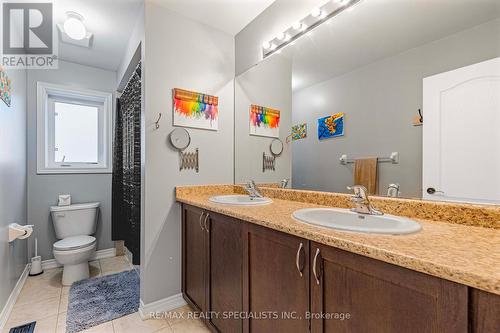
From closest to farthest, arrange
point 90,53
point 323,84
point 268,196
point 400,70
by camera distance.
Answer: point 400,70
point 323,84
point 268,196
point 90,53

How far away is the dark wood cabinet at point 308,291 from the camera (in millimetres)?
566

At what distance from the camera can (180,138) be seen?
73.8 inches

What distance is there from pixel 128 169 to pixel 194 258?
125cm

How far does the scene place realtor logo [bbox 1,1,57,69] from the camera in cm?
178

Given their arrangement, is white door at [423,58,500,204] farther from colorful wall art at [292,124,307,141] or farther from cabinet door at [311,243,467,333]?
colorful wall art at [292,124,307,141]

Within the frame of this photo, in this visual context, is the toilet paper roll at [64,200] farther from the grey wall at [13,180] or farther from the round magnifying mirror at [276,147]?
the round magnifying mirror at [276,147]

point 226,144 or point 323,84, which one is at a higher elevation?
point 323,84

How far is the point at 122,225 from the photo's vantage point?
264 centimetres

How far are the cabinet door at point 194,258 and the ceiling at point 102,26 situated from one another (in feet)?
5.36

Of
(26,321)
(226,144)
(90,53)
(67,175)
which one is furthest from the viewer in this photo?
(67,175)

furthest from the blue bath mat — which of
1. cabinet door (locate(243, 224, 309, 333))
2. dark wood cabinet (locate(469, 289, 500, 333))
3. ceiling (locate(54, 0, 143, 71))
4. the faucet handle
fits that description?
ceiling (locate(54, 0, 143, 71))

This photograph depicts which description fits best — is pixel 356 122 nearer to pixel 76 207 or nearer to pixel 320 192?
pixel 320 192

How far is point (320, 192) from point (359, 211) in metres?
0.37

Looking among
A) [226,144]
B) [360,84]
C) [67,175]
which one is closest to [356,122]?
[360,84]
